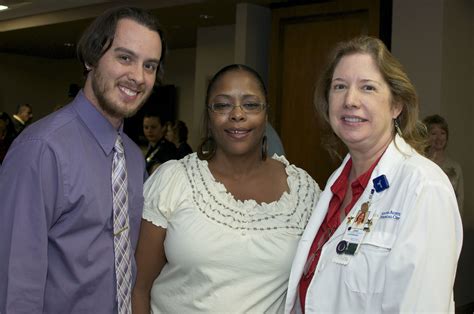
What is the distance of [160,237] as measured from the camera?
2129mm

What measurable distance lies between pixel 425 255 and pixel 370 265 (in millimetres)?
168

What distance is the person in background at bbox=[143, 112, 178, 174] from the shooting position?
632 centimetres

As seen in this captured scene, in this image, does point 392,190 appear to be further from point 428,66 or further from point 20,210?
point 428,66

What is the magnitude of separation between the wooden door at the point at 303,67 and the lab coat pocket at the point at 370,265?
16.5ft

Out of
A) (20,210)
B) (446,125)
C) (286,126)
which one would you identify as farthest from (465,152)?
(20,210)

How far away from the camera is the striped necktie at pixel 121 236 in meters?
1.90

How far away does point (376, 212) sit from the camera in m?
1.79

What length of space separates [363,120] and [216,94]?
575mm

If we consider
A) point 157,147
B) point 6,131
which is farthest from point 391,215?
point 6,131

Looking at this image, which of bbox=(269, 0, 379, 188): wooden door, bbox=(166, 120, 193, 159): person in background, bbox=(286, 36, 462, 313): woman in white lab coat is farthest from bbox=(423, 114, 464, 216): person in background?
bbox=(286, 36, 462, 313): woman in white lab coat

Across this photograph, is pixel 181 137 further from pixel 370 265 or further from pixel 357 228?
pixel 370 265

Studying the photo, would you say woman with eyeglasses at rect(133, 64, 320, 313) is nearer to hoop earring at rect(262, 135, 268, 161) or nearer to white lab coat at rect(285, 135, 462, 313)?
hoop earring at rect(262, 135, 268, 161)

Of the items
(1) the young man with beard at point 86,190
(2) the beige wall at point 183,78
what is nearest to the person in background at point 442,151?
(1) the young man with beard at point 86,190

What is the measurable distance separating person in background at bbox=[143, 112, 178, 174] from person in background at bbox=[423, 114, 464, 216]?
2.43 m
